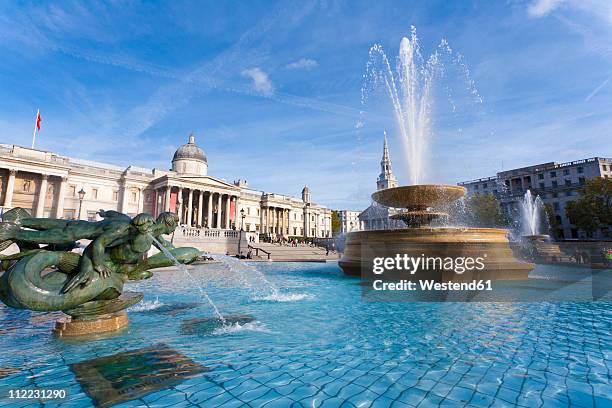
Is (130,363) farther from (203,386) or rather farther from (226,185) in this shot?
(226,185)

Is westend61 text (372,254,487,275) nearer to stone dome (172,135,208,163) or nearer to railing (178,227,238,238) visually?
railing (178,227,238,238)

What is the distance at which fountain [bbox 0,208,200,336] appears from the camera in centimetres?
388

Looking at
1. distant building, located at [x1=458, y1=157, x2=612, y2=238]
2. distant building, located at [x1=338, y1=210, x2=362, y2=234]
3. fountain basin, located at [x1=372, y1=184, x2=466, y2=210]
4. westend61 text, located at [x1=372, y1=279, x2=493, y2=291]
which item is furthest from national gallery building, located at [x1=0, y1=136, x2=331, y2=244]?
distant building, located at [x1=338, y1=210, x2=362, y2=234]

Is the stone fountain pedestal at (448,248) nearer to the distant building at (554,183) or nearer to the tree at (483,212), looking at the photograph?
the tree at (483,212)

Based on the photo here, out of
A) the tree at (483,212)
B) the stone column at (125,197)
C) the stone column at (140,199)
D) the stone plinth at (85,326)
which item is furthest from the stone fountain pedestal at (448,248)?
the stone column at (125,197)

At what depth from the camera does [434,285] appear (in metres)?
9.63

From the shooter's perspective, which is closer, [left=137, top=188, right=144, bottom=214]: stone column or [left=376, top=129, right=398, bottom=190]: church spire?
[left=137, top=188, right=144, bottom=214]: stone column

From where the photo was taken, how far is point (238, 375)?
327 cm

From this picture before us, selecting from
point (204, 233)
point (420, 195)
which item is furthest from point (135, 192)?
point (420, 195)

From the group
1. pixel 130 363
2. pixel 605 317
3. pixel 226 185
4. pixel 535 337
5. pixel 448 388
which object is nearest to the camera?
pixel 448 388

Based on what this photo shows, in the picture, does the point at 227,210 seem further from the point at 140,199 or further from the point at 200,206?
the point at 140,199

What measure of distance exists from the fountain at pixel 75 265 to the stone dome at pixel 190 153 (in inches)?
2224

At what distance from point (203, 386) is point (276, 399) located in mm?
787

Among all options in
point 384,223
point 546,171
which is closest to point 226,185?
point 384,223
